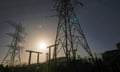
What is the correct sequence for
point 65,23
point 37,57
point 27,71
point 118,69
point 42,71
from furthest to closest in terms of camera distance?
point 37,57 < point 27,71 < point 65,23 < point 42,71 < point 118,69

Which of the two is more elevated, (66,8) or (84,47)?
(66,8)

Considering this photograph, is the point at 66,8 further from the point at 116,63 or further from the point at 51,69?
the point at 116,63

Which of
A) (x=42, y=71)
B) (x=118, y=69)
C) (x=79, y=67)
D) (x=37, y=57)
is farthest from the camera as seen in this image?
(x=37, y=57)

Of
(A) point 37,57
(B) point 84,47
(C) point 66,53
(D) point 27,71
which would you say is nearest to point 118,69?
(B) point 84,47

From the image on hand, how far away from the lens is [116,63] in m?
10.4

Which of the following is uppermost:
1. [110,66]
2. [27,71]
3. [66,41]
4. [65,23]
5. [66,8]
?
[66,8]

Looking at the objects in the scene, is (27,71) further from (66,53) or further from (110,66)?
(110,66)

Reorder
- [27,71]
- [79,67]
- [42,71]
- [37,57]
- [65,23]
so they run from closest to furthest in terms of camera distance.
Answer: [79,67], [42,71], [65,23], [27,71], [37,57]

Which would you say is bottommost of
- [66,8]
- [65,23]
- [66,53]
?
[66,53]

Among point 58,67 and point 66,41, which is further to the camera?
point 66,41

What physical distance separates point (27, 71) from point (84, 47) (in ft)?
34.4

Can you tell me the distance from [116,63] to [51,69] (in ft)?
23.9

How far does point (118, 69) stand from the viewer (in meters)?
9.88

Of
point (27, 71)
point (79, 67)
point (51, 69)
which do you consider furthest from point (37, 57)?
point (79, 67)
